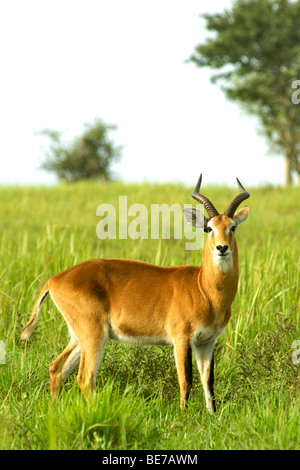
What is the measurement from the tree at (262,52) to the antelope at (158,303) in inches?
1274

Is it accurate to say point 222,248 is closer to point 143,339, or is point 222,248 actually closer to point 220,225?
point 220,225

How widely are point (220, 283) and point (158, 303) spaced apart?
53 cm

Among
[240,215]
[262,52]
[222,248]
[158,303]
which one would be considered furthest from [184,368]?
[262,52]

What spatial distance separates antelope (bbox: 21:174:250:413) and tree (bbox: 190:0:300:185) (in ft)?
106

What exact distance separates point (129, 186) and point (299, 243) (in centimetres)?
1212

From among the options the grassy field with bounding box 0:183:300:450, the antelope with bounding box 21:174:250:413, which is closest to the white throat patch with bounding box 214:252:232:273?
the antelope with bounding box 21:174:250:413

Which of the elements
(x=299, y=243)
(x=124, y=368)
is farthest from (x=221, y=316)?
(x=299, y=243)

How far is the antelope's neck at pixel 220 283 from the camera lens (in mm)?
4527

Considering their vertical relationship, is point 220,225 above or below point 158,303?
above

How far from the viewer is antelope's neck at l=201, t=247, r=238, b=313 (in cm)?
453

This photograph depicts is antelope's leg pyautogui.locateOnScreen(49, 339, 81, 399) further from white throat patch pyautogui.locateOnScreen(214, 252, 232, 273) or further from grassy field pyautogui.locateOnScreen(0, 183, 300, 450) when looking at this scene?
white throat patch pyautogui.locateOnScreen(214, 252, 232, 273)

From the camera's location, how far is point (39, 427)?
3.98 meters

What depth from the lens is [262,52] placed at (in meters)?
35.1
